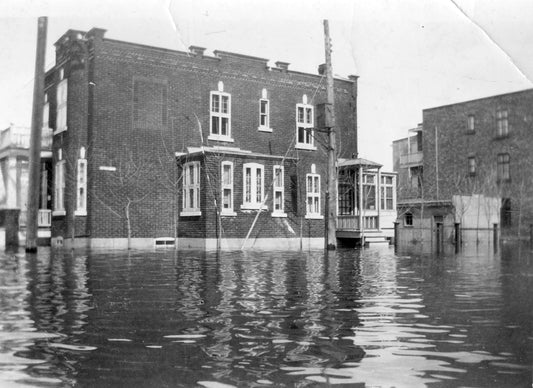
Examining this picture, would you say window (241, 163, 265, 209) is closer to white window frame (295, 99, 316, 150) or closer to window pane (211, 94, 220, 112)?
window pane (211, 94, 220, 112)

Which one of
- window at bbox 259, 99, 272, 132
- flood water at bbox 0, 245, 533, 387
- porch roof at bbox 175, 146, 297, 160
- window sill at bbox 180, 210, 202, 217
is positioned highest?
window at bbox 259, 99, 272, 132

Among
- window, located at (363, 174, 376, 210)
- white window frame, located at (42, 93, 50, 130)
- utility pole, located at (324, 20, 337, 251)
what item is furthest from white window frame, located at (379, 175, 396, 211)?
white window frame, located at (42, 93, 50, 130)

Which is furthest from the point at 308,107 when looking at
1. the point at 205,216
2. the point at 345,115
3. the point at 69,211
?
the point at 69,211

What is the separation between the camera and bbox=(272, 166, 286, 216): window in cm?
2683

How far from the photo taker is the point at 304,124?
1205 inches

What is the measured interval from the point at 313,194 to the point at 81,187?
10.4m

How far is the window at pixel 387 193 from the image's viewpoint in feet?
103

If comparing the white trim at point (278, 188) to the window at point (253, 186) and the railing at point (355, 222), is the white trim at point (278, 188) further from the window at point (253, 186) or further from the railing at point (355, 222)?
the railing at point (355, 222)

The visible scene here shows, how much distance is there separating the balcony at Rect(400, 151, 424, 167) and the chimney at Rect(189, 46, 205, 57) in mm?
31668

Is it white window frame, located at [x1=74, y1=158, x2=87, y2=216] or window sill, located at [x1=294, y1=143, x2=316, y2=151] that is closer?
white window frame, located at [x1=74, y1=158, x2=87, y2=216]

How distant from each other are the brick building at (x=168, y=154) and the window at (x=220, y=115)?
5cm

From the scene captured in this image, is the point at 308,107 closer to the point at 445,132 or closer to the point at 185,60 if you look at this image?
the point at 185,60

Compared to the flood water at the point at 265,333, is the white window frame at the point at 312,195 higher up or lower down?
higher up

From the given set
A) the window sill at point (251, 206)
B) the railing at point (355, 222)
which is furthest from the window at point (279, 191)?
the railing at point (355, 222)
